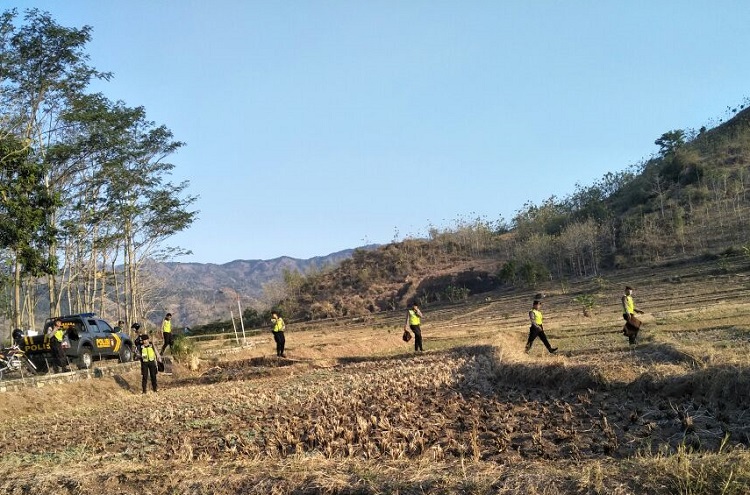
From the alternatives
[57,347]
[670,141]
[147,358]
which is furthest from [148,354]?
[670,141]

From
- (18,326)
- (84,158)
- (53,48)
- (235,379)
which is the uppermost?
(53,48)

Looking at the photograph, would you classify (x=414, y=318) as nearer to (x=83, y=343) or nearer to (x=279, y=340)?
(x=279, y=340)

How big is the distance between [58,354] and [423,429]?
14.9m

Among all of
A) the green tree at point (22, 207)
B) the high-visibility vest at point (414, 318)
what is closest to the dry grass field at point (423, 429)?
the high-visibility vest at point (414, 318)

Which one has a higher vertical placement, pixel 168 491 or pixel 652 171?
pixel 652 171

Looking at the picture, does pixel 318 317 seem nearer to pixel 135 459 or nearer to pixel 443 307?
pixel 443 307

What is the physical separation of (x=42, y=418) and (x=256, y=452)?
26.9 ft

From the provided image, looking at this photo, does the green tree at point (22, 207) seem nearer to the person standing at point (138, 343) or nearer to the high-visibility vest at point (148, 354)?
the person standing at point (138, 343)

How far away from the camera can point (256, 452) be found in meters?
7.73

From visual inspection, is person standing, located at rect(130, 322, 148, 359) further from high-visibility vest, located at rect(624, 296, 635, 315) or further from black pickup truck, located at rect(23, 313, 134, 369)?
high-visibility vest, located at rect(624, 296, 635, 315)

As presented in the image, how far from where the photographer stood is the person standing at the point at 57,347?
18.4 meters

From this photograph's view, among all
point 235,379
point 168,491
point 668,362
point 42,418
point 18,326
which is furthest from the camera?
point 18,326

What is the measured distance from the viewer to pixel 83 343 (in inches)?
799

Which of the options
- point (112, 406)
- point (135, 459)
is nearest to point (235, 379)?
point (112, 406)
